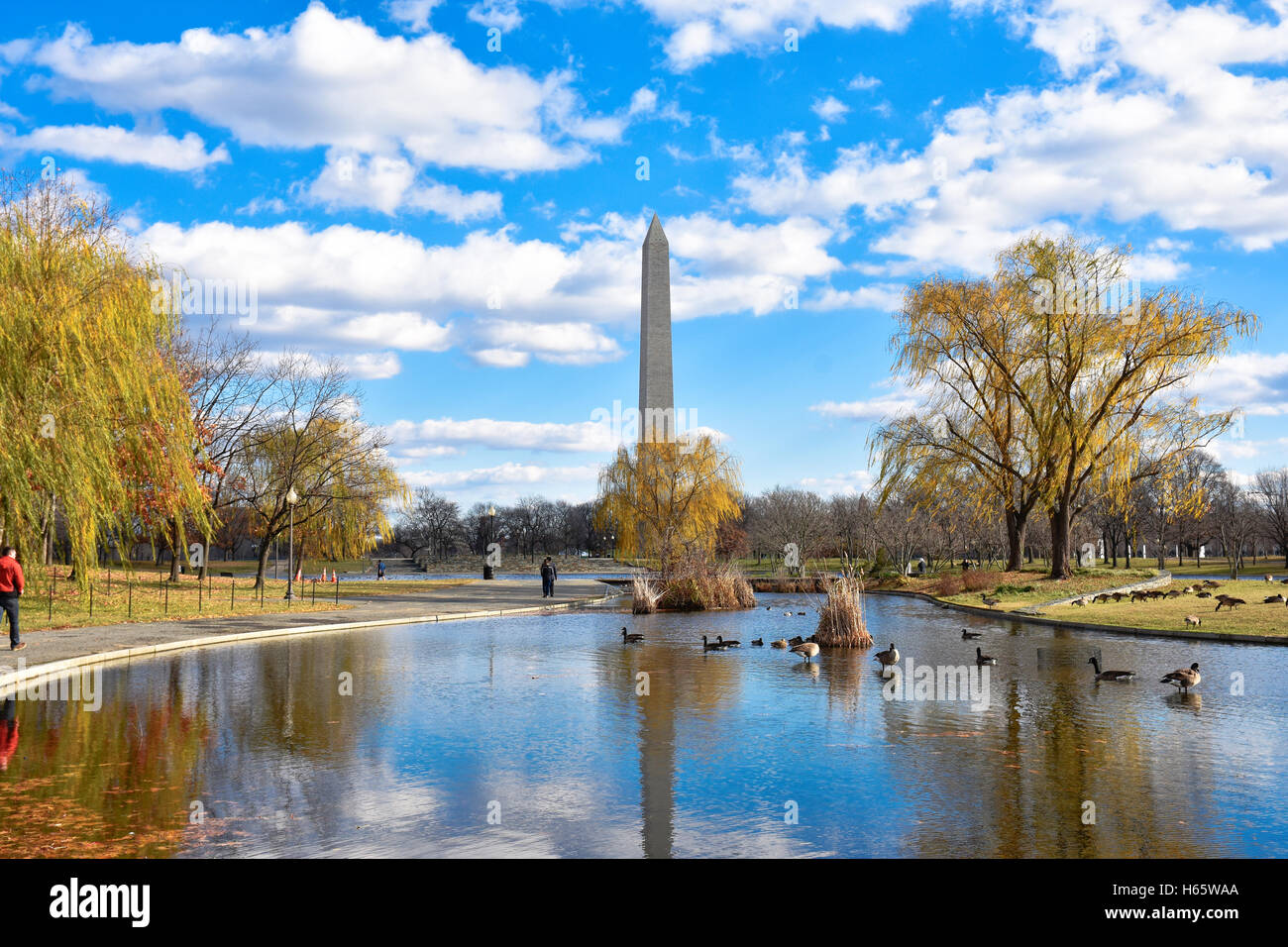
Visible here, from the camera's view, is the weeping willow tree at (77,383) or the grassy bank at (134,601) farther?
the grassy bank at (134,601)

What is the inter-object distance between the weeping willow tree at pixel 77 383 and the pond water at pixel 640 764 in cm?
473

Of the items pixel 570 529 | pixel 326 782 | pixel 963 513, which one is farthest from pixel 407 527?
pixel 326 782

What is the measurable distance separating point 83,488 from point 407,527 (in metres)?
118

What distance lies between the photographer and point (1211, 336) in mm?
34531

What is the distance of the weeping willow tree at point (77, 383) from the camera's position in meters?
18.4

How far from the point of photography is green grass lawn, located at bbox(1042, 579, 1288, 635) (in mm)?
21406

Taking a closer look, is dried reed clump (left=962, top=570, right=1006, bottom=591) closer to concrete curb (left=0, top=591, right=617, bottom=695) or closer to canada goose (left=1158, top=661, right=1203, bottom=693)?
concrete curb (left=0, top=591, right=617, bottom=695)

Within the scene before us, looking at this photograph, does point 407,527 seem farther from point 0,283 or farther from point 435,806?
point 435,806

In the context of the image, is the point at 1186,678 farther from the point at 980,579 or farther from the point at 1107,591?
the point at 980,579

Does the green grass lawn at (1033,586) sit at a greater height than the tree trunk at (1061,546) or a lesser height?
lesser

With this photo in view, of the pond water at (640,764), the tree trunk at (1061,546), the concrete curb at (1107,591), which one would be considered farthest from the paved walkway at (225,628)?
the tree trunk at (1061,546)

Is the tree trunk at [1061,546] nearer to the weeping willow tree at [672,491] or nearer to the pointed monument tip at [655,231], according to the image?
the weeping willow tree at [672,491]

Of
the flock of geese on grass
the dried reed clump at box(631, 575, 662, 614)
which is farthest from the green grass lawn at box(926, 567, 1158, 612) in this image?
the flock of geese on grass

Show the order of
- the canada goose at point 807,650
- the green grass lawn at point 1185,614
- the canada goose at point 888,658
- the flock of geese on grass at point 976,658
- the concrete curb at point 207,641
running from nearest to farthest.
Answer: the flock of geese on grass at point 976,658 < the concrete curb at point 207,641 < the canada goose at point 888,658 < the canada goose at point 807,650 < the green grass lawn at point 1185,614
